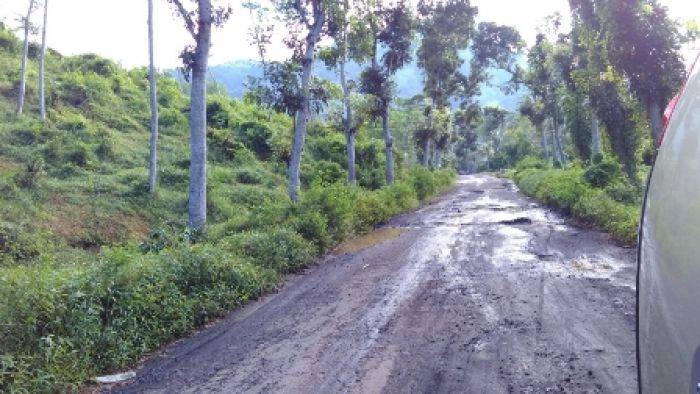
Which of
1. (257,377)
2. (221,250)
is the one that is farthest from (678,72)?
(257,377)

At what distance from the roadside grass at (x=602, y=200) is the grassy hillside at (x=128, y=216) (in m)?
5.50

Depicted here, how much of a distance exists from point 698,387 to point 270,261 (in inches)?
332

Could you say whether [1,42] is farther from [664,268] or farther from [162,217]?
[664,268]

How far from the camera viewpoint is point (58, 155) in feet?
72.6

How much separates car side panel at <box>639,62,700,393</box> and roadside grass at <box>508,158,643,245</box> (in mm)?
9621

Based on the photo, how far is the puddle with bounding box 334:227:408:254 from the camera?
12156 mm

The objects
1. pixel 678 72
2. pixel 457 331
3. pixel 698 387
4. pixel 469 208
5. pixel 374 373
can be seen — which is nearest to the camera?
pixel 698 387

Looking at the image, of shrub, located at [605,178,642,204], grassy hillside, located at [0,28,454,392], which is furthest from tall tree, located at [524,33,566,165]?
shrub, located at [605,178,642,204]

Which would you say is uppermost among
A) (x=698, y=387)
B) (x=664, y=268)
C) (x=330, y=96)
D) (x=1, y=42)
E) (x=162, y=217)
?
(x=1, y=42)

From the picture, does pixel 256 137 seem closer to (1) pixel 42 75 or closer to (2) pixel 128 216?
(1) pixel 42 75

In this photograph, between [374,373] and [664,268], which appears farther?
[374,373]

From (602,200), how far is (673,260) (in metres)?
13.5

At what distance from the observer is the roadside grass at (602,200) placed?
11444 millimetres

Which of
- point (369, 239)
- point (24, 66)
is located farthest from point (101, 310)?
point (24, 66)
